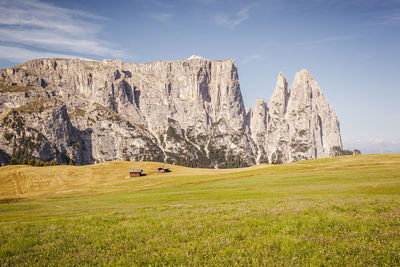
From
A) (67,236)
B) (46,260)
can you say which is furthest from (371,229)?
(67,236)

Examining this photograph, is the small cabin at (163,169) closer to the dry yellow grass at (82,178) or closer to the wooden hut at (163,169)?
the wooden hut at (163,169)

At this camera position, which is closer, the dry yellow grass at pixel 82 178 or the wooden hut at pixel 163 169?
the dry yellow grass at pixel 82 178

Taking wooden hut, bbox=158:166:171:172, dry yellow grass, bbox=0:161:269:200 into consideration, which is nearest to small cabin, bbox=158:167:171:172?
wooden hut, bbox=158:166:171:172

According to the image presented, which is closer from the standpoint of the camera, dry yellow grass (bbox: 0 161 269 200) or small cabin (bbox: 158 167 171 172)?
dry yellow grass (bbox: 0 161 269 200)

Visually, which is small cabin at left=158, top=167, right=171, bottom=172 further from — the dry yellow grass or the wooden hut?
the dry yellow grass

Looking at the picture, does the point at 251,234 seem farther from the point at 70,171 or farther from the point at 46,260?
the point at 70,171

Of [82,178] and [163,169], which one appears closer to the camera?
[82,178]

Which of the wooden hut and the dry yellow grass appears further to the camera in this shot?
the wooden hut

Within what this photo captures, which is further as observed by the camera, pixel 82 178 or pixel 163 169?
pixel 163 169

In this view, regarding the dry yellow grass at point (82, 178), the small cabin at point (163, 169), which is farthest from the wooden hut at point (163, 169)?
the dry yellow grass at point (82, 178)

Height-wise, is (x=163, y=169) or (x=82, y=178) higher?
(x=163, y=169)

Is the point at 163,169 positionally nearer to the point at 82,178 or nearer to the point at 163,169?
the point at 163,169

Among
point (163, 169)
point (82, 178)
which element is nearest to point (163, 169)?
point (163, 169)

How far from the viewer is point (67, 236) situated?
13.0 m
